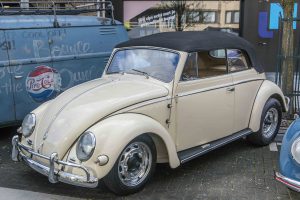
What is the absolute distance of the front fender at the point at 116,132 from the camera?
4.14 metres

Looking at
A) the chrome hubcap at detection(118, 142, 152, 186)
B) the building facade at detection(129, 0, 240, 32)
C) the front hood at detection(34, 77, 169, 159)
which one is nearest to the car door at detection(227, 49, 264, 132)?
the front hood at detection(34, 77, 169, 159)

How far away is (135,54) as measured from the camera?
5574 mm

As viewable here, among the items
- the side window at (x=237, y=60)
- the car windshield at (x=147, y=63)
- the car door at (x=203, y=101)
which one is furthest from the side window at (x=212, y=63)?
the car windshield at (x=147, y=63)

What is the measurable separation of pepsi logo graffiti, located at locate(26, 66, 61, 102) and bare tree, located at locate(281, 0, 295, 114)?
3833 mm

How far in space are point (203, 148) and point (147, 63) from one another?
1259 mm

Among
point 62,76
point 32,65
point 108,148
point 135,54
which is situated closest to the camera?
point 108,148

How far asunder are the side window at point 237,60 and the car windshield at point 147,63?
3.38ft

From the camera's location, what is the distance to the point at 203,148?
5.29 meters

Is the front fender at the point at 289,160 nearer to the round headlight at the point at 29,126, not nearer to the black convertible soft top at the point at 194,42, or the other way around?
the black convertible soft top at the point at 194,42

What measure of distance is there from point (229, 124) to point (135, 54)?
1.54 m

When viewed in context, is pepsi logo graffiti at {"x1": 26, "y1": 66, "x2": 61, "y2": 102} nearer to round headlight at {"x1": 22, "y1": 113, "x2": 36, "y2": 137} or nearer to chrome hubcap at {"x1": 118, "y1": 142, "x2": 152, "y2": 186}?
round headlight at {"x1": 22, "y1": 113, "x2": 36, "y2": 137}

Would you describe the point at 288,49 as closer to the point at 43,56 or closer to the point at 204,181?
the point at 204,181

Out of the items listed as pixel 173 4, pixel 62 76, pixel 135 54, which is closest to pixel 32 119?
pixel 135 54

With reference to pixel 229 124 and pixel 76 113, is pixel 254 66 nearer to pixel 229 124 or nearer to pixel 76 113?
pixel 229 124
